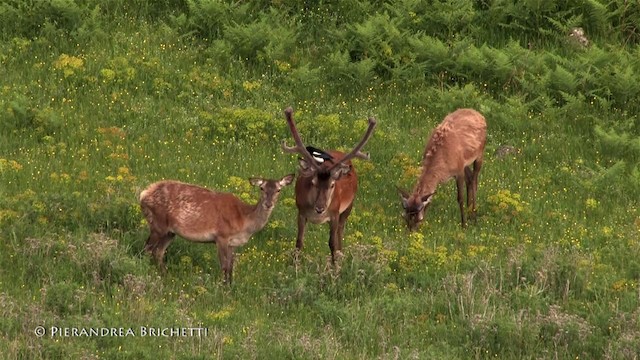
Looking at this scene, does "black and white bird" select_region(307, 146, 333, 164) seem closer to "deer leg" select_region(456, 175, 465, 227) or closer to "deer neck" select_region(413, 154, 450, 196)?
Answer: "deer neck" select_region(413, 154, 450, 196)

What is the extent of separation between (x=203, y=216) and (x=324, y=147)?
16.4ft

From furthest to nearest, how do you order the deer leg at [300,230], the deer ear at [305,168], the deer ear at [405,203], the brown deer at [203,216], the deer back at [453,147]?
the deer back at [453,147] → the deer ear at [405,203] → the deer leg at [300,230] → the deer ear at [305,168] → the brown deer at [203,216]

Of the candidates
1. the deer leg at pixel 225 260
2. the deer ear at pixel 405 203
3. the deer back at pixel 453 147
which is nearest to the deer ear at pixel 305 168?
the deer leg at pixel 225 260

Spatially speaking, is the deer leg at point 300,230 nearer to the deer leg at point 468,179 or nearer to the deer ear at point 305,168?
the deer ear at point 305,168

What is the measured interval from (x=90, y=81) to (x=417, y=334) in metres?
8.99

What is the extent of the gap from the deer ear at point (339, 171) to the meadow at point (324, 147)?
90 centimetres

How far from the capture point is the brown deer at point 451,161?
19875 millimetres

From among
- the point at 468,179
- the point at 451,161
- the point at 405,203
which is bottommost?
the point at 405,203

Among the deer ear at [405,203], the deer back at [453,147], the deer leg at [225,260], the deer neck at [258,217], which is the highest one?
the deer back at [453,147]

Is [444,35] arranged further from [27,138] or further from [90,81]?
[27,138]

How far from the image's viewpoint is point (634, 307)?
17.0 m

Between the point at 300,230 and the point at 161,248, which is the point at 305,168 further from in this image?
the point at 161,248

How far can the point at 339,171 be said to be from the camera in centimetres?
1822

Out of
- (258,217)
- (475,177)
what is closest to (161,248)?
(258,217)
